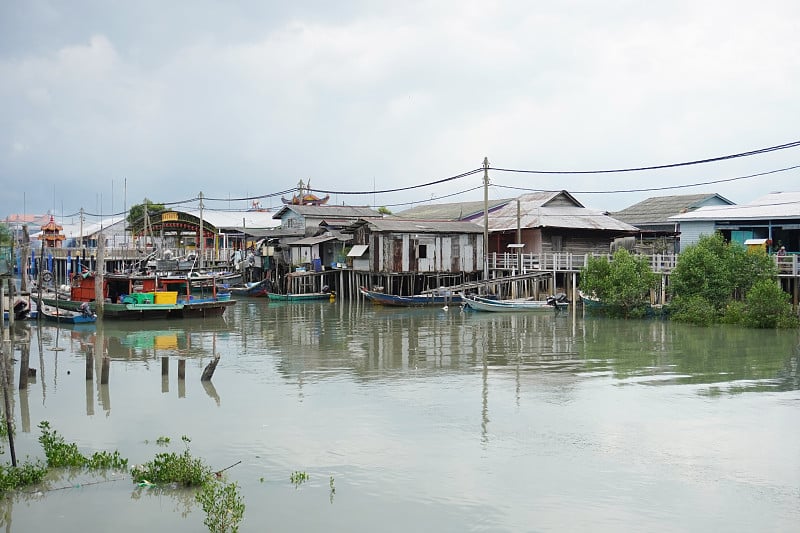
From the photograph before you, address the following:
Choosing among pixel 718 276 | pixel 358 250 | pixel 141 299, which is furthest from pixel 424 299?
pixel 718 276

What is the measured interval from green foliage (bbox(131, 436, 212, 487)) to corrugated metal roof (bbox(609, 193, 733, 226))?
4224 cm

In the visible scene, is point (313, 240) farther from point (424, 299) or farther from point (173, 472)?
point (173, 472)

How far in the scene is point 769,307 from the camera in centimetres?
2892

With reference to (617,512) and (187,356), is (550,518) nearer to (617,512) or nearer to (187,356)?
(617,512)

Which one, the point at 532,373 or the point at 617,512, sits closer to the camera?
the point at 617,512

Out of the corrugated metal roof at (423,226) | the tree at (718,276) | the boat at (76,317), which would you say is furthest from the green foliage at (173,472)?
the corrugated metal roof at (423,226)

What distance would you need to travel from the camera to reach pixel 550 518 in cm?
1080

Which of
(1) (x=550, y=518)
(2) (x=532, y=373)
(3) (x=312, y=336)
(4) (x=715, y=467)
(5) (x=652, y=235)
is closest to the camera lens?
(1) (x=550, y=518)

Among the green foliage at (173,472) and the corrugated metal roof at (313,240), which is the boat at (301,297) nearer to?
the corrugated metal roof at (313,240)

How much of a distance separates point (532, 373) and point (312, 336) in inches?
435

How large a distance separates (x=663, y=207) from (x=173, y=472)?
4721 centimetres

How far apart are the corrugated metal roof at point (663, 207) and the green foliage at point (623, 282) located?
16.3 meters

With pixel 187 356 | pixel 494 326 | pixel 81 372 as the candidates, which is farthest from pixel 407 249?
pixel 81 372

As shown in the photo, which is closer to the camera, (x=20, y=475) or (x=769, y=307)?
(x=20, y=475)
